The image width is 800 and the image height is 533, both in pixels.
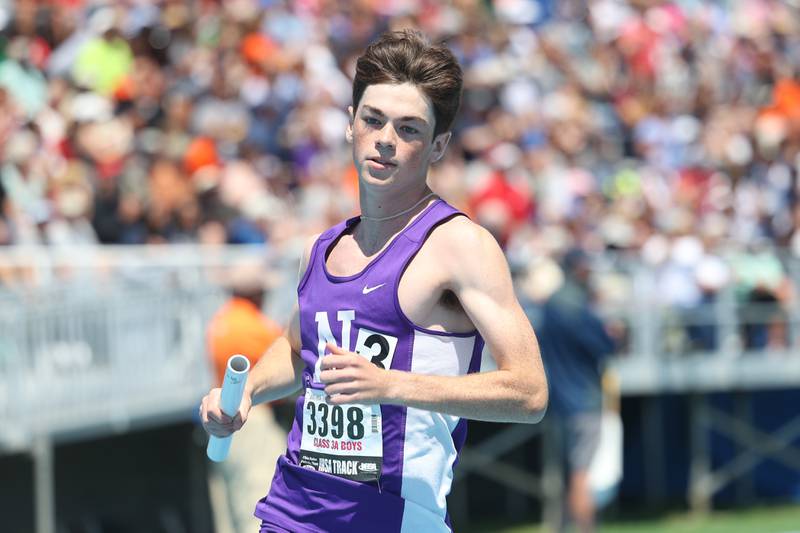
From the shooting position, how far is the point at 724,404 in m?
13.7

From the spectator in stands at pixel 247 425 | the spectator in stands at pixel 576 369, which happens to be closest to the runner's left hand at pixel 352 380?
the spectator in stands at pixel 247 425

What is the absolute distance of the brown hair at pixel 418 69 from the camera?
407 cm

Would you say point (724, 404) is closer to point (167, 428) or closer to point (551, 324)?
point (551, 324)

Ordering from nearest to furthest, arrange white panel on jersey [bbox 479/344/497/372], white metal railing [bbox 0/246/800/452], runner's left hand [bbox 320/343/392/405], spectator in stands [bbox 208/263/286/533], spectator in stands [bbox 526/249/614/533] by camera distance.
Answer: runner's left hand [bbox 320/343/392/405] < white panel on jersey [bbox 479/344/497/372] < spectator in stands [bbox 208/263/286/533] < white metal railing [bbox 0/246/800/452] < spectator in stands [bbox 526/249/614/533]

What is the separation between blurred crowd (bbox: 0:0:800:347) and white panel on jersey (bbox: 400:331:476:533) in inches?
257

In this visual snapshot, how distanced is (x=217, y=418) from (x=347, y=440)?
14.1 inches

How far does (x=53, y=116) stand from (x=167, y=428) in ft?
8.99

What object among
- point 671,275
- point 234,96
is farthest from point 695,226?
point 234,96

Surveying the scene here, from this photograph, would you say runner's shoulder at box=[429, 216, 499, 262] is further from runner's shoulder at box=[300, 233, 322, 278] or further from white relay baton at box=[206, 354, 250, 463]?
white relay baton at box=[206, 354, 250, 463]

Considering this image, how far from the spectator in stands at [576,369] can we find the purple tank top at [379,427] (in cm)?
640

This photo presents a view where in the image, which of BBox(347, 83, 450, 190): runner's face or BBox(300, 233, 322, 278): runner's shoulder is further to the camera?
BBox(300, 233, 322, 278): runner's shoulder

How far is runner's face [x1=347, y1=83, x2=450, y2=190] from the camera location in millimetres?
4051

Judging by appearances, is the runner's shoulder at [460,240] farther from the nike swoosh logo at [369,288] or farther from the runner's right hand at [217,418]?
the runner's right hand at [217,418]

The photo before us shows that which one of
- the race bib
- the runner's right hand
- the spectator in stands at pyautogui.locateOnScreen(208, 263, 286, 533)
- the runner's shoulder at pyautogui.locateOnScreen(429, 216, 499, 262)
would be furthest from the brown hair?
the spectator in stands at pyautogui.locateOnScreen(208, 263, 286, 533)
